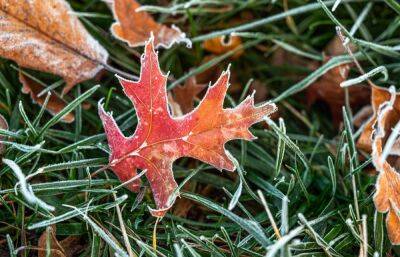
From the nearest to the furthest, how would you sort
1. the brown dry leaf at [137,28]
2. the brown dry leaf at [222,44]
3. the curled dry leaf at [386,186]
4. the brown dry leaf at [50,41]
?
the curled dry leaf at [386,186]
the brown dry leaf at [50,41]
the brown dry leaf at [137,28]
the brown dry leaf at [222,44]

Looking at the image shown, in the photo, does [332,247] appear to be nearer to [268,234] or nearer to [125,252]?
[268,234]

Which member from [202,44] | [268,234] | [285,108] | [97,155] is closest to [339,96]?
[285,108]

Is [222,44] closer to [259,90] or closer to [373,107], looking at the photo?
[259,90]

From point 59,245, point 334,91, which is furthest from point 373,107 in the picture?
point 59,245

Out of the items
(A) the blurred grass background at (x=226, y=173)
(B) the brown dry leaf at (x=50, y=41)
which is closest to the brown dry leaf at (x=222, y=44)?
(A) the blurred grass background at (x=226, y=173)

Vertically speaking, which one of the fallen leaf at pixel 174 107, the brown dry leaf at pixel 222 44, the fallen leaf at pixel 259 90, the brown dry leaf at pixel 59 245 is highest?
the brown dry leaf at pixel 222 44

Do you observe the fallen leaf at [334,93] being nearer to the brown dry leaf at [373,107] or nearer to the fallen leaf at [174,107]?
the brown dry leaf at [373,107]
